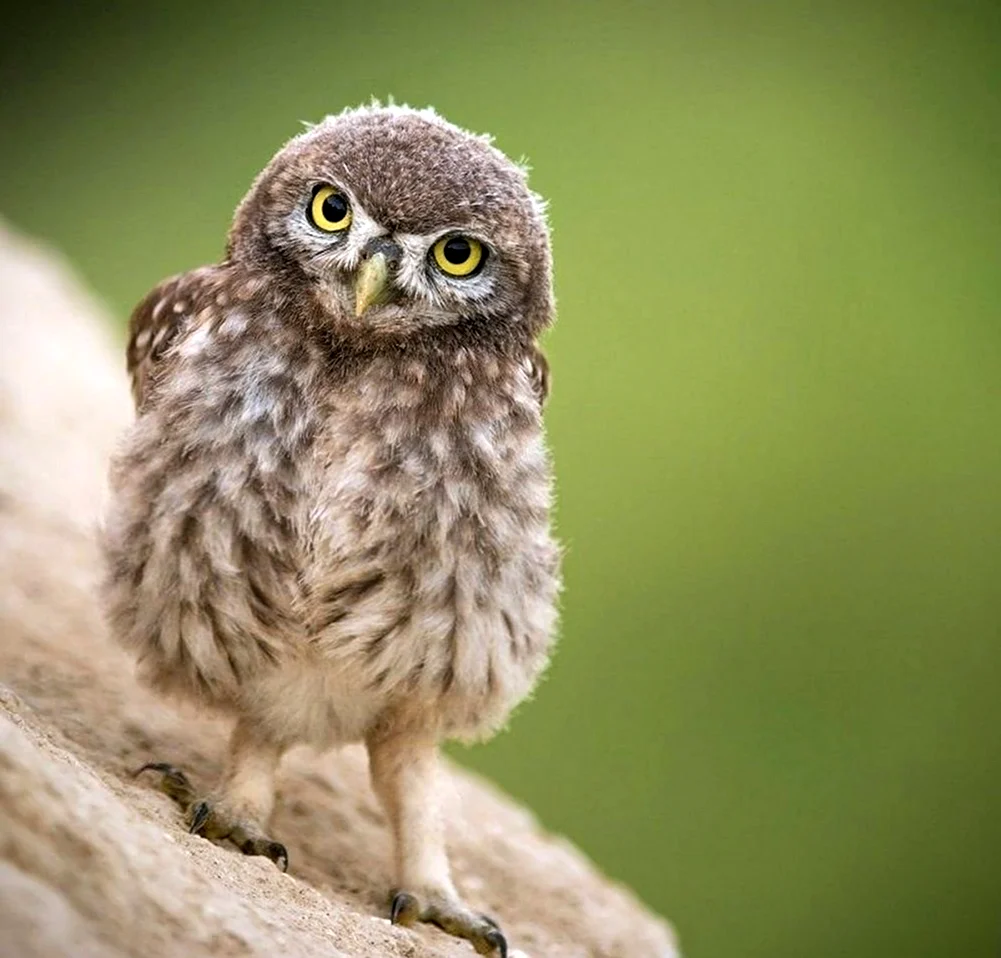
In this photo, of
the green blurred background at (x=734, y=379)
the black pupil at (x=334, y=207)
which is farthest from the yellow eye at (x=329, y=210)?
the green blurred background at (x=734, y=379)

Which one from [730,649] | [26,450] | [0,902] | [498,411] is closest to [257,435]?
[498,411]

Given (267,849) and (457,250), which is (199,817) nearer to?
(267,849)

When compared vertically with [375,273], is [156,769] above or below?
below

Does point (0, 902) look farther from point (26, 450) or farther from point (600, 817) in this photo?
point (600, 817)

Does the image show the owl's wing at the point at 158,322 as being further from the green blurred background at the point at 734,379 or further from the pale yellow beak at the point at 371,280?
the green blurred background at the point at 734,379

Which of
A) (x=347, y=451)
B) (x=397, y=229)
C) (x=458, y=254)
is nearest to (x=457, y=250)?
(x=458, y=254)

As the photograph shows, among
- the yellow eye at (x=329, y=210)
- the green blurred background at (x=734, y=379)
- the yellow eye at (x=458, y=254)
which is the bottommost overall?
the yellow eye at (x=329, y=210)
